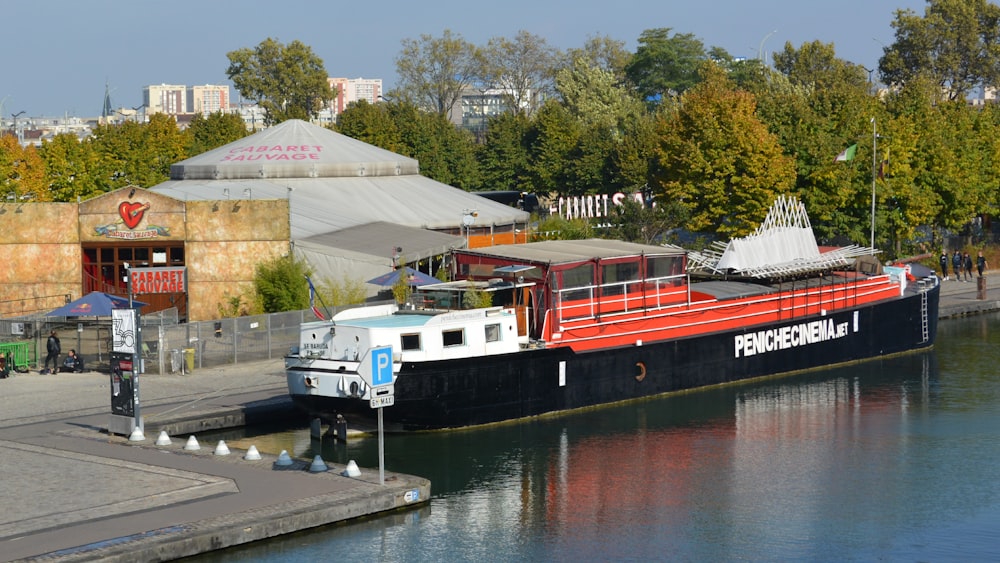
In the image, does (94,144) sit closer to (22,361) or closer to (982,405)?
(22,361)

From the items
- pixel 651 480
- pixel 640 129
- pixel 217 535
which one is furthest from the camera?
pixel 640 129

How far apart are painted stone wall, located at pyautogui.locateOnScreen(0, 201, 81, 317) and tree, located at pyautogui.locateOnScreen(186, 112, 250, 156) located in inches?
2398

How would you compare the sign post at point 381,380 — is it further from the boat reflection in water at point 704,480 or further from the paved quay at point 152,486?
the boat reflection in water at point 704,480

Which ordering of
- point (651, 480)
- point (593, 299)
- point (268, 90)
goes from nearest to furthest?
1. point (651, 480)
2. point (593, 299)
3. point (268, 90)

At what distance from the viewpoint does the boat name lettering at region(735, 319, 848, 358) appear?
5531 centimetres

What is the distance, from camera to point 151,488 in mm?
34094

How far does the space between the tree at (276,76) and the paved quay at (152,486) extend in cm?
13492

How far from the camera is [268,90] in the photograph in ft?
591

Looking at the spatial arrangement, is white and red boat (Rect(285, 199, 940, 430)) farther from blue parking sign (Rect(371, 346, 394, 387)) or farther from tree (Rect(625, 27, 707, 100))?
tree (Rect(625, 27, 707, 100))

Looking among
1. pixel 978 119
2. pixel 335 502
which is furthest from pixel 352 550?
pixel 978 119

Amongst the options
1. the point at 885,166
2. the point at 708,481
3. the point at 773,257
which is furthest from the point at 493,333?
the point at 885,166

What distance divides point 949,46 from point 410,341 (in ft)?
440

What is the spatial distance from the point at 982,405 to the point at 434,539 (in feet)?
84.0

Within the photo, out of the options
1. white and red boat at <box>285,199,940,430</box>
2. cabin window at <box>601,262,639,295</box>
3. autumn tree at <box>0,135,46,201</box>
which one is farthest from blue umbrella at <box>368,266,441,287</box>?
autumn tree at <box>0,135,46,201</box>
